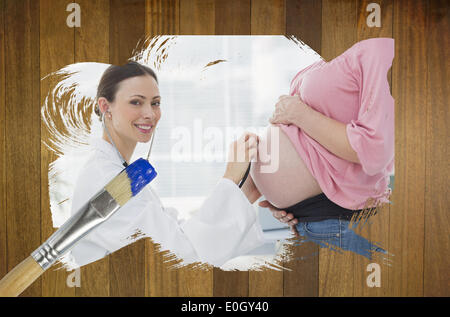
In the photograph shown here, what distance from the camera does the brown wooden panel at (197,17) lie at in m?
1.05

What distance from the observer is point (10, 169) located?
1.06 metres

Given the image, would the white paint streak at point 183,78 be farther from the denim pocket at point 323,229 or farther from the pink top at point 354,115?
the denim pocket at point 323,229

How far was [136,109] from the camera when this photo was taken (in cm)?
103

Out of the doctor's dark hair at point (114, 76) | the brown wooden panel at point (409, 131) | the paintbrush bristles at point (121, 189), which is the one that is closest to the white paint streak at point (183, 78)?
the doctor's dark hair at point (114, 76)

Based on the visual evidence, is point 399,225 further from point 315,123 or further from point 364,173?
point 315,123

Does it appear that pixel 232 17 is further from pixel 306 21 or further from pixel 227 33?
pixel 306 21

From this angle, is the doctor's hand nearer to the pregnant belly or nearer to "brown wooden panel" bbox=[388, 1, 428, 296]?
the pregnant belly

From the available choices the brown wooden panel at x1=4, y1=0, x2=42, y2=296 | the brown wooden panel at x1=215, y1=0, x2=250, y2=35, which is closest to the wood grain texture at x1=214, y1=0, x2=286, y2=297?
the brown wooden panel at x1=215, y1=0, x2=250, y2=35

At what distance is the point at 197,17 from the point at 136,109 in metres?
0.30

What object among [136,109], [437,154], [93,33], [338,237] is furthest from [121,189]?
[437,154]

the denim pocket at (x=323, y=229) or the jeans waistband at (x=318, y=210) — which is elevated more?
the jeans waistband at (x=318, y=210)

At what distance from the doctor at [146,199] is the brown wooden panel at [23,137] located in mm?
130
